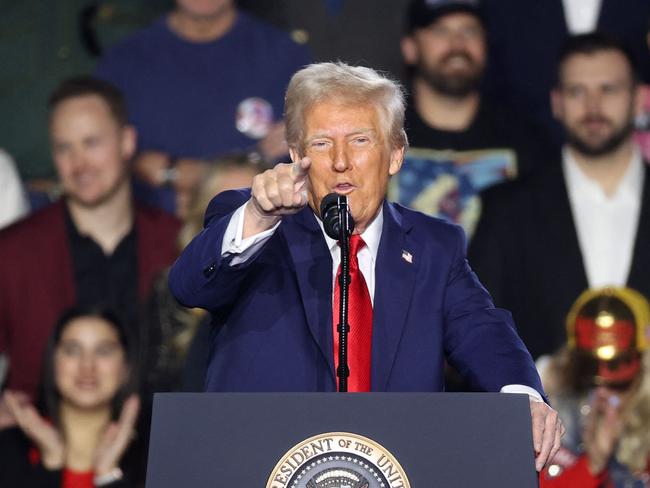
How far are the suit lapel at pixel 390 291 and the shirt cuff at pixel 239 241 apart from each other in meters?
0.30

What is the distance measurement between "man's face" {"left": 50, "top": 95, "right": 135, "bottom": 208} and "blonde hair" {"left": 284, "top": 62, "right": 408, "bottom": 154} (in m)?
2.92

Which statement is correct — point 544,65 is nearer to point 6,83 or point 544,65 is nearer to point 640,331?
point 640,331

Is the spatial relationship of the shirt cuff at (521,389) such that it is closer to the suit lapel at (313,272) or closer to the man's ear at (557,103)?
the suit lapel at (313,272)

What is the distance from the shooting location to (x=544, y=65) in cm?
532

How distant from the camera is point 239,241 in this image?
2043 millimetres

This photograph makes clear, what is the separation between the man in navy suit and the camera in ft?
7.18

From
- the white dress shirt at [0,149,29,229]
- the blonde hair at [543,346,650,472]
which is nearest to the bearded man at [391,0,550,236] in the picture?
the blonde hair at [543,346,650,472]

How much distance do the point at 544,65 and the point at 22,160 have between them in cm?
227

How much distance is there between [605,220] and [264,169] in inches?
55.1

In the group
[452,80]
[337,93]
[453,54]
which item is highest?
[453,54]

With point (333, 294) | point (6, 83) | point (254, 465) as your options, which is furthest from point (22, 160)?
point (254, 465)

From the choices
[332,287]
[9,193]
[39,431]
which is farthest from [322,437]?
[9,193]

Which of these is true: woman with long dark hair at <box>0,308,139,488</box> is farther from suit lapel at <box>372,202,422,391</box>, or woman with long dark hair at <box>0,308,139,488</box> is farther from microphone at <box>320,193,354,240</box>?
microphone at <box>320,193,354,240</box>

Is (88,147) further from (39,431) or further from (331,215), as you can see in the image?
(331,215)
